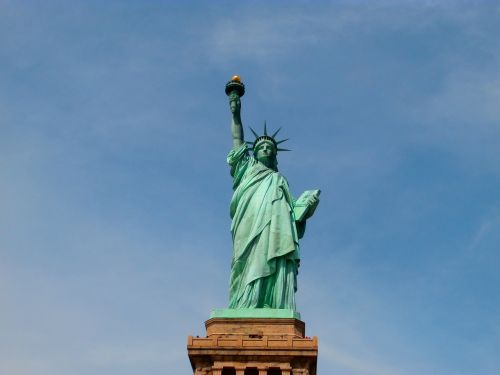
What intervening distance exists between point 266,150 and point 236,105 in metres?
2.11

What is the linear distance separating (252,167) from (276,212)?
2331 mm

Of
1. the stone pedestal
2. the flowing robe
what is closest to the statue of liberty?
the flowing robe

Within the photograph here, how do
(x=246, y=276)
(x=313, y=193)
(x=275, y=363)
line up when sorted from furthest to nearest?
(x=313, y=193) → (x=246, y=276) → (x=275, y=363)

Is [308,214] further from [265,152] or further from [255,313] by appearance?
[255,313]

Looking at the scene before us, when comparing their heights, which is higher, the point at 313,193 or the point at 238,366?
the point at 313,193

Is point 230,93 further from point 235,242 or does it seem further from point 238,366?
point 238,366

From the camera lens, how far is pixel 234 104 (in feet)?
108

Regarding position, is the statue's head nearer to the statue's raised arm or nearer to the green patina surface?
the statue's raised arm

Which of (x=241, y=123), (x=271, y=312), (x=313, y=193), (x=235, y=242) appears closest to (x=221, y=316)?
(x=271, y=312)

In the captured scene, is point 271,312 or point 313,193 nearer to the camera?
point 271,312

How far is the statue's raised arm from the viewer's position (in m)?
32.5

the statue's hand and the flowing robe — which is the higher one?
the statue's hand

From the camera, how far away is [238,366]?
26.2 meters

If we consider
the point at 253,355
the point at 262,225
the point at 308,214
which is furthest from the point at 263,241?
the point at 253,355
